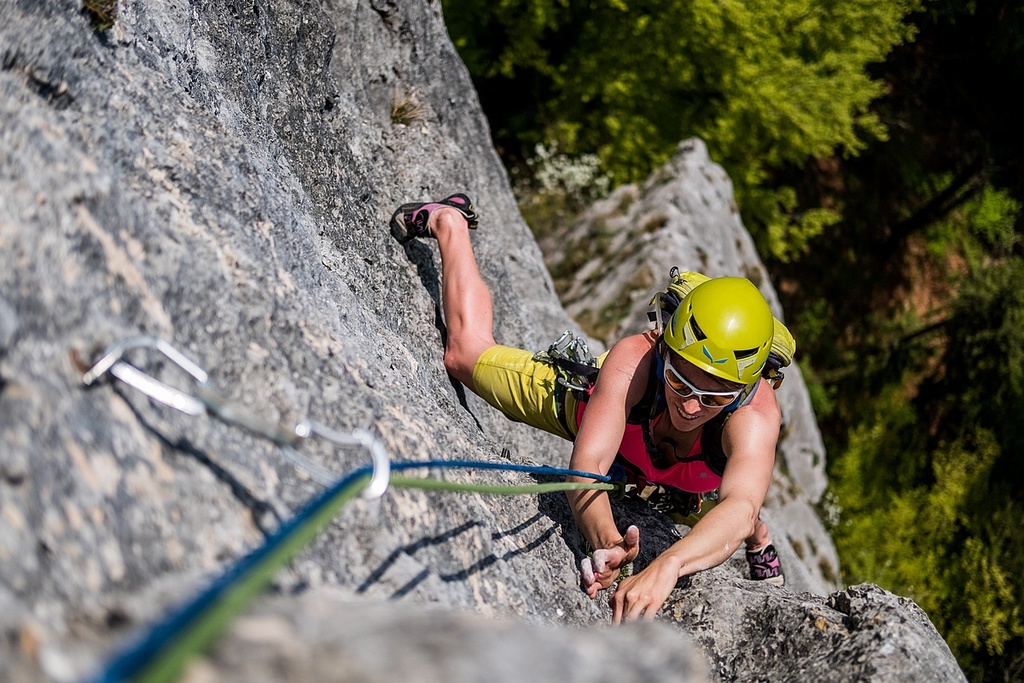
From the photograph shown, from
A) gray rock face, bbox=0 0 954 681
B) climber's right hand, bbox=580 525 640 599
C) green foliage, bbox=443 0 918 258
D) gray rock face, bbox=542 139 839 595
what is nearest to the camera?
gray rock face, bbox=0 0 954 681

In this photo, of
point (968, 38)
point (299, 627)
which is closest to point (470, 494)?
point (299, 627)

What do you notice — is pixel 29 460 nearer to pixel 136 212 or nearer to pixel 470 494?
pixel 136 212

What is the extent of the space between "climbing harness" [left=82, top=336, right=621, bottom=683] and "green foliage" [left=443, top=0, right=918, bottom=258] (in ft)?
39.9

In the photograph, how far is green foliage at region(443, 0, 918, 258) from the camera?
13.5 meters

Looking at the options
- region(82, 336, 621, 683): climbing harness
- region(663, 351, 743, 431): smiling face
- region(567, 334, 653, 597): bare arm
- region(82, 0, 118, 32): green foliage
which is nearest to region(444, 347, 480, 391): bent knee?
region(567, 334, 653, 597): bare arm

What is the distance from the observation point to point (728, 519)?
3.75 m

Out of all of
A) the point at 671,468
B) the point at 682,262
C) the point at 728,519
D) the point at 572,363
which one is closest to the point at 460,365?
the point at 572,363

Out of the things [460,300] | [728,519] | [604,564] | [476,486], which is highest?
[476,486]

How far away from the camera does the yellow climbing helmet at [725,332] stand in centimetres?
384

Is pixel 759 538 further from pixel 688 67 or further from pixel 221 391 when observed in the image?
pixel 688 67

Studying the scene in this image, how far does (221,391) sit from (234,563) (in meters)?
0.62

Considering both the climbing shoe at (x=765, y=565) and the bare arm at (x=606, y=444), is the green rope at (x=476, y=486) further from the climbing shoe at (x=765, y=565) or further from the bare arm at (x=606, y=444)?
the climbing shoe at (x=765, y=565)

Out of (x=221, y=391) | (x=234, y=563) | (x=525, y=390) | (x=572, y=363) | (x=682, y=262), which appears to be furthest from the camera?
(x=682, y=262)

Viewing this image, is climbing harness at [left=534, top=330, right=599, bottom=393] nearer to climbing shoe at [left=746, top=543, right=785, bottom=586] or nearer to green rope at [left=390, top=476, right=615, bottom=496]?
green rope at [left=390, top=476, right=615, bottom=496]
